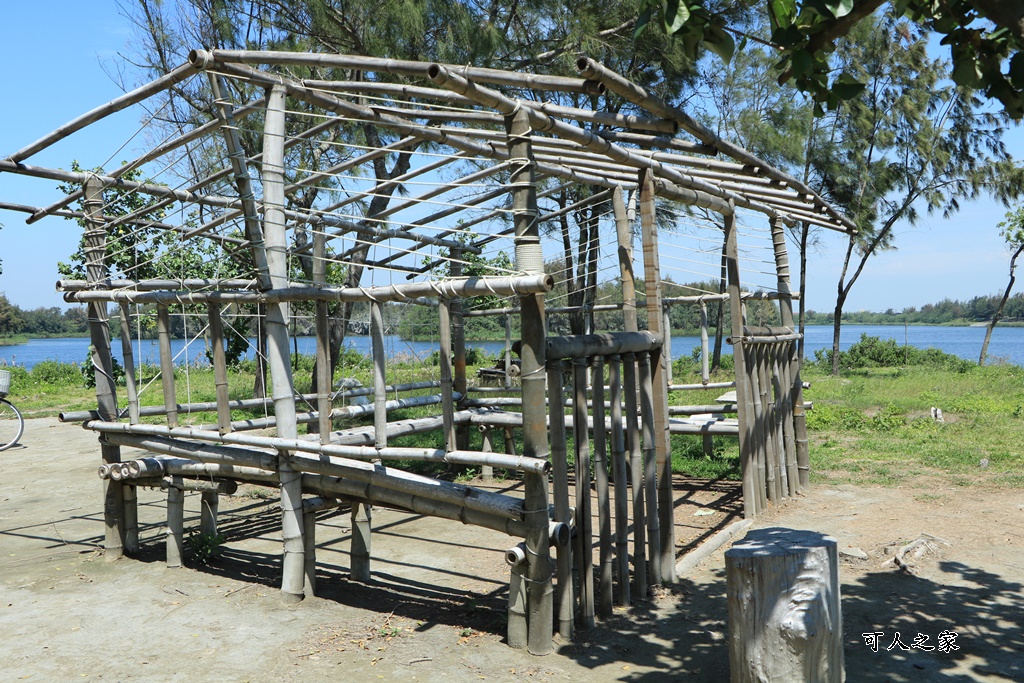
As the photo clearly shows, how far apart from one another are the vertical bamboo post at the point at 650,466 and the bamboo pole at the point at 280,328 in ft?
7.05

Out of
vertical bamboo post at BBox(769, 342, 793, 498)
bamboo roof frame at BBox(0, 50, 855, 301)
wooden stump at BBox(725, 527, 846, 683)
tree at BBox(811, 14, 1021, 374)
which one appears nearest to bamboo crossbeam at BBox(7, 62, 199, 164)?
bamboo roof frame at BBox(0, 50, 855, 301)

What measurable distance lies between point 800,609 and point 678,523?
3631 millimetres

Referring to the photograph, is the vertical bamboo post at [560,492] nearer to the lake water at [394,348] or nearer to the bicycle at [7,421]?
the lake water at [394,348]

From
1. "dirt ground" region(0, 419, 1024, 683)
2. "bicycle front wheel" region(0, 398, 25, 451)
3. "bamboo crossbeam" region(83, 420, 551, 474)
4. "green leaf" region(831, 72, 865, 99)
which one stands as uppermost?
"green leaf" region(831, 72, 865, 99)

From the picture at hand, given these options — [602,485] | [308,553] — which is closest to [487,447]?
[308,553]

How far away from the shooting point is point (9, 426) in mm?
13391

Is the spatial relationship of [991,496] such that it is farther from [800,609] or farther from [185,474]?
[185,474]

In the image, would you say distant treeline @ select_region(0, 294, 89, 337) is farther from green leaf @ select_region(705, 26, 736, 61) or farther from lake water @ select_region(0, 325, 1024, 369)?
green leaf @ select_region(705, 26, 736, 61)

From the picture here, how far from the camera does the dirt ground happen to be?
404 centimetres

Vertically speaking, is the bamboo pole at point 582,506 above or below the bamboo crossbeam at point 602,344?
below

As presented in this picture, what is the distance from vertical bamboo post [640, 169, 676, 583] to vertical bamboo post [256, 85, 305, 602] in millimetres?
2223

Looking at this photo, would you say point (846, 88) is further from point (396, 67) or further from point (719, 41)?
point (396, 67)

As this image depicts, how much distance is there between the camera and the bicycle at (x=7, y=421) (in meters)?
11.2

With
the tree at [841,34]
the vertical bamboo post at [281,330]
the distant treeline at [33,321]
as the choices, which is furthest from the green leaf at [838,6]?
the distant treeline at [33,321]
